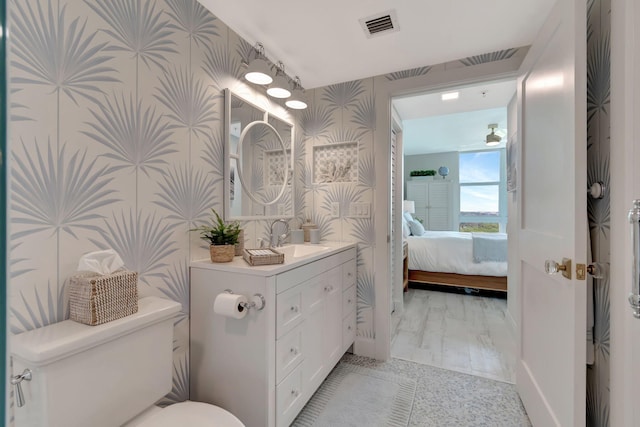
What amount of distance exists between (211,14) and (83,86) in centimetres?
88

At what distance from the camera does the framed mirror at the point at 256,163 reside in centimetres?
167

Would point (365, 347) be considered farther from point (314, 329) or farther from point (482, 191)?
point (482, 191)

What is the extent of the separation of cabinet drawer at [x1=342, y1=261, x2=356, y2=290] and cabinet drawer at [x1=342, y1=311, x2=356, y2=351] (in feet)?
0.83

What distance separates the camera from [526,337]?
5.16 ft

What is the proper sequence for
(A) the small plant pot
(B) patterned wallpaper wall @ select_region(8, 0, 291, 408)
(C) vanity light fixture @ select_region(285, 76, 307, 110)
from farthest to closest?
1. (C) vanity light fixture @ select_region(285, 76, 307, 110)
2. (A) the small plant pot
3. (B) patterned wallpaper wall @ select_region(8, 0, 291, 408)

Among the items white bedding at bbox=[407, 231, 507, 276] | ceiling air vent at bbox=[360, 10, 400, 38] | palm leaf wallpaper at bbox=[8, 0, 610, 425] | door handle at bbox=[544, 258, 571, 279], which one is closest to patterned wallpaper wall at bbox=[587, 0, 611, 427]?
palm leaf wallpaper at bbox=[8, 0, 610, 425]

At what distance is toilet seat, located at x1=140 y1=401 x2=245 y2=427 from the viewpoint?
3.10 feet

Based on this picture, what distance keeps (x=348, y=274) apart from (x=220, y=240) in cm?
107

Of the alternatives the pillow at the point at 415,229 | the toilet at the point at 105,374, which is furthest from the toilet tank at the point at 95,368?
the pillow at the point at 415,229

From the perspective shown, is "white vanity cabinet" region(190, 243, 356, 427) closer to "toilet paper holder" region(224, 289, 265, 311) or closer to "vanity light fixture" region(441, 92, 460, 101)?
"toilet paper holder" region(224, 289, 265, 311)

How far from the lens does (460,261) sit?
377 cm

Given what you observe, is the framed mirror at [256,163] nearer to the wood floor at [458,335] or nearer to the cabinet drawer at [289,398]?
the cabinet drawer at [289,398]

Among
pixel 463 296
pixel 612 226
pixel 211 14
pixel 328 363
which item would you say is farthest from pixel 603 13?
pixel 463 296

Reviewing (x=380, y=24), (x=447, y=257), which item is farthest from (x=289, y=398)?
(x=447, y=257)
